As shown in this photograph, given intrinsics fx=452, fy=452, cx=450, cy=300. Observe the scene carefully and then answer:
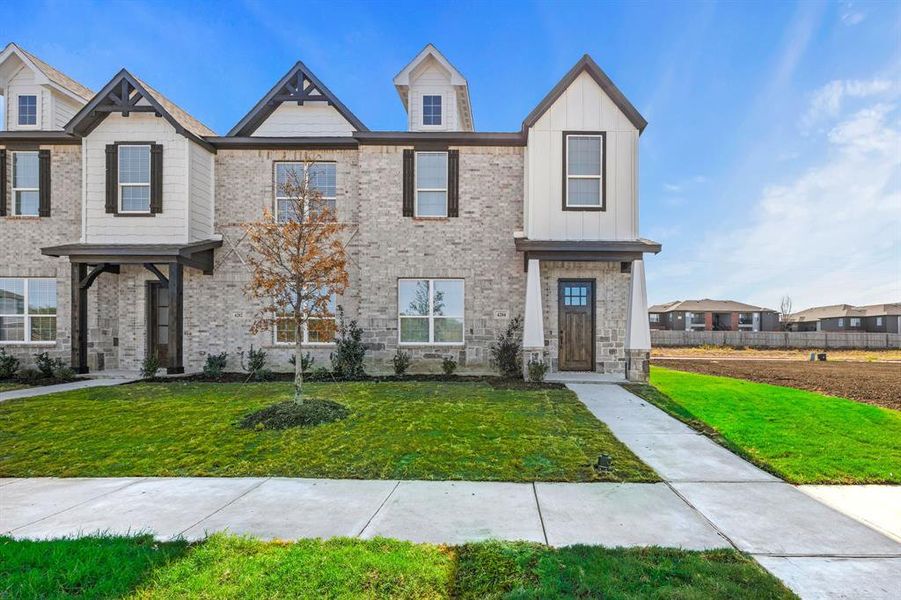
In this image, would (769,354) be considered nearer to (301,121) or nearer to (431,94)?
(431,94)

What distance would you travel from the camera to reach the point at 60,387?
11539 mm

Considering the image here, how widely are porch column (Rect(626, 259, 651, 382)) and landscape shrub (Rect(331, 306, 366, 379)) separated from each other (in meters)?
7.63

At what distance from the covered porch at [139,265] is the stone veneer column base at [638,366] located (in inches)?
503

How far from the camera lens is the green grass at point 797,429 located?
18.4 feet

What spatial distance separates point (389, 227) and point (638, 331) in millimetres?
7788

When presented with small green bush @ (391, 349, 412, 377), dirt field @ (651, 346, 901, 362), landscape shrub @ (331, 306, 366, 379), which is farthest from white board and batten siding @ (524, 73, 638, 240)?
dirt field @ (651, 346, 901, 362)

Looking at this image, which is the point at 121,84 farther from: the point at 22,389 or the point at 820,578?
the point at 820,578

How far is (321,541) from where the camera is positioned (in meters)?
3.64

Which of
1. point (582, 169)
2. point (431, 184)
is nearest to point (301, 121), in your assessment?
point (431, 184)

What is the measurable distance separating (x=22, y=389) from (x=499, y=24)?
17432 millimetres

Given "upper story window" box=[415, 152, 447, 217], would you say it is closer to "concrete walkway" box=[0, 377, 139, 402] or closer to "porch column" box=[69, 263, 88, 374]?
"concrete walkway" box=[0, 377, 139, 402]

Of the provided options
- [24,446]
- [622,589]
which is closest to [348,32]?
[24,446]

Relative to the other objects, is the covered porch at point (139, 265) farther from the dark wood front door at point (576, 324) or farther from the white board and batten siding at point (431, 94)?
the dark wood front door at point (576, 324)

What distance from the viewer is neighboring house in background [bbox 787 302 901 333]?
50531mm
